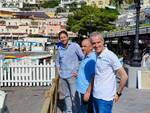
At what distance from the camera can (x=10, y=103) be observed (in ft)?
45.7

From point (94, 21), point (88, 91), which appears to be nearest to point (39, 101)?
point (88, 91)

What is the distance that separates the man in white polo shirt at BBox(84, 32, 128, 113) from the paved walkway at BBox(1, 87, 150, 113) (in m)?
4.74

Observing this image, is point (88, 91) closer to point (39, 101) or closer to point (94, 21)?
point (39, 101)

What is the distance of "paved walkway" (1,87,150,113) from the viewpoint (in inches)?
478

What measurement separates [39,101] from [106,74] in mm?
7685

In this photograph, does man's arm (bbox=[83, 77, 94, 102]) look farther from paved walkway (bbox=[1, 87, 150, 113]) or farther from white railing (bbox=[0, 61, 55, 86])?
white railing (bbox=[0, 61, 55, 86])

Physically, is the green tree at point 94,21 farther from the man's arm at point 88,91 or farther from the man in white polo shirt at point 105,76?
the man in white polo shirt at point 105,76

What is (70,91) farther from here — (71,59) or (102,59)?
(102,59)

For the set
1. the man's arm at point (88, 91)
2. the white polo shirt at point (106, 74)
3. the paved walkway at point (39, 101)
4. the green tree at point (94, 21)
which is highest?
the white polo shirt at point (106, 74)

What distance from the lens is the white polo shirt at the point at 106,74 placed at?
676cm

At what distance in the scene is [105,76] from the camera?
267 inches

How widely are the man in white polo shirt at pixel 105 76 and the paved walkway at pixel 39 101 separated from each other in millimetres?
4738

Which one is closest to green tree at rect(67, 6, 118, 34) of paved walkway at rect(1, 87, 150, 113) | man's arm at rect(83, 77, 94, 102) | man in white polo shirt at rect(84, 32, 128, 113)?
paved walkway at rect(1, 87, 150, 113)

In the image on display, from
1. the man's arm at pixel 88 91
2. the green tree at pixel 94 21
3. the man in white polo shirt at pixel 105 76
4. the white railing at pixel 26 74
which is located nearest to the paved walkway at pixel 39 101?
the white railing at pixel 26 74
